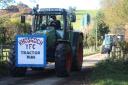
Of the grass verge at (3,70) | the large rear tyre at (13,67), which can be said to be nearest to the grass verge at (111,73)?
the large rear tyre at (13,67)

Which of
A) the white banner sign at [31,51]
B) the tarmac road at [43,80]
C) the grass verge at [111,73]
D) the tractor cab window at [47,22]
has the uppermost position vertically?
the tractor cab window at [47,22]

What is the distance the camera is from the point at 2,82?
21.5 m

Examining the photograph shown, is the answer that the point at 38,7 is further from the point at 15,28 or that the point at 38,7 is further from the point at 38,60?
the point at 15,28

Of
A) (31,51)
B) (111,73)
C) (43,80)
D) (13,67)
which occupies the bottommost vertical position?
(43,80)

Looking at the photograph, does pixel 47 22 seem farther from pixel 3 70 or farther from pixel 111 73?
pixel 111 73

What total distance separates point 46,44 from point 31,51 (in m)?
0.73

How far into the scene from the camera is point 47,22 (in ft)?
84.0

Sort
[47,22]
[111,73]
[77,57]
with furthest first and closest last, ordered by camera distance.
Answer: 1. [77,57]
2. [47,22]
3. [111,73]

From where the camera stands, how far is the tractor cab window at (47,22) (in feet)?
83.0

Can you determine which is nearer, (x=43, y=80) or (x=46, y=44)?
(x=43, y=80)

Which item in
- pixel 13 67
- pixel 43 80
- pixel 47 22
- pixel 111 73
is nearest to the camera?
pixel 43 80

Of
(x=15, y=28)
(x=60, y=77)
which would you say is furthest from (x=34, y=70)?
(x=15, y=28)

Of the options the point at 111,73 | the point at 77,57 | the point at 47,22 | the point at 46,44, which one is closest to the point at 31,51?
the point at 46,44

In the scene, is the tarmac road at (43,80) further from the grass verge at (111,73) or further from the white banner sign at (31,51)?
the white banner sign at (31,51)
